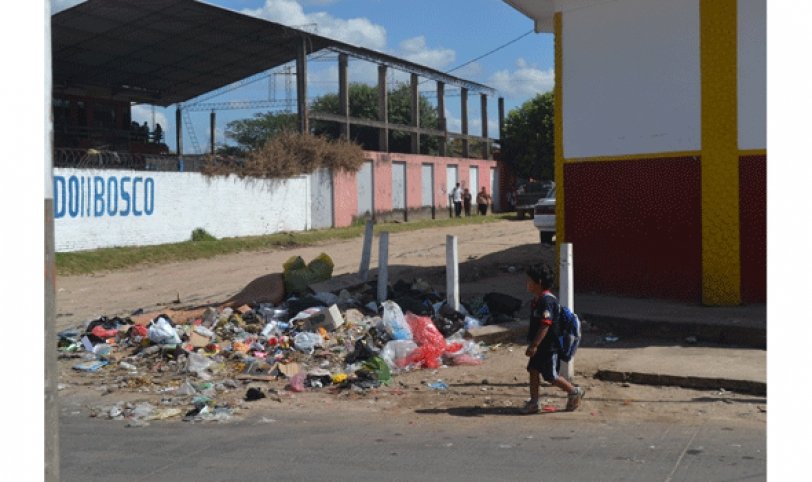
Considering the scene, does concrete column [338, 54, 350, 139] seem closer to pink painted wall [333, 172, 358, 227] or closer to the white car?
pink painted wall [333, 172, 358, 227]

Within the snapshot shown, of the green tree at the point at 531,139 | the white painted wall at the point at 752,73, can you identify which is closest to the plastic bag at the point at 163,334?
the white painted wall at the point at 752,73

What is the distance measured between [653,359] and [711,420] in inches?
77.5

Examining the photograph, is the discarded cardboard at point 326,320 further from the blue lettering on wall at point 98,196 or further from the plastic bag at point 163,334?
the blue lettering on wall at point 98,196

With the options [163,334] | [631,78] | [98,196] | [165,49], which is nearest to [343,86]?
[165,49]

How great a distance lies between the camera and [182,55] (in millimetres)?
32281

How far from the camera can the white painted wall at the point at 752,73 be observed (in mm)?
9805

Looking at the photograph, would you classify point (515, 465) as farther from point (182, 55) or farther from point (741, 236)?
point (182, 55)

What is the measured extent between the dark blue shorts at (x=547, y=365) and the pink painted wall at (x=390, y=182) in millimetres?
24603

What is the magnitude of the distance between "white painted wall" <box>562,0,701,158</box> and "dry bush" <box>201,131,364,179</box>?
15530 mm

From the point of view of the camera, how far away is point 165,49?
31.1m

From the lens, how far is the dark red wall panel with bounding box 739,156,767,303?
9938 mm

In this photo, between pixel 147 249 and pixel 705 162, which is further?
pixel 147 249
